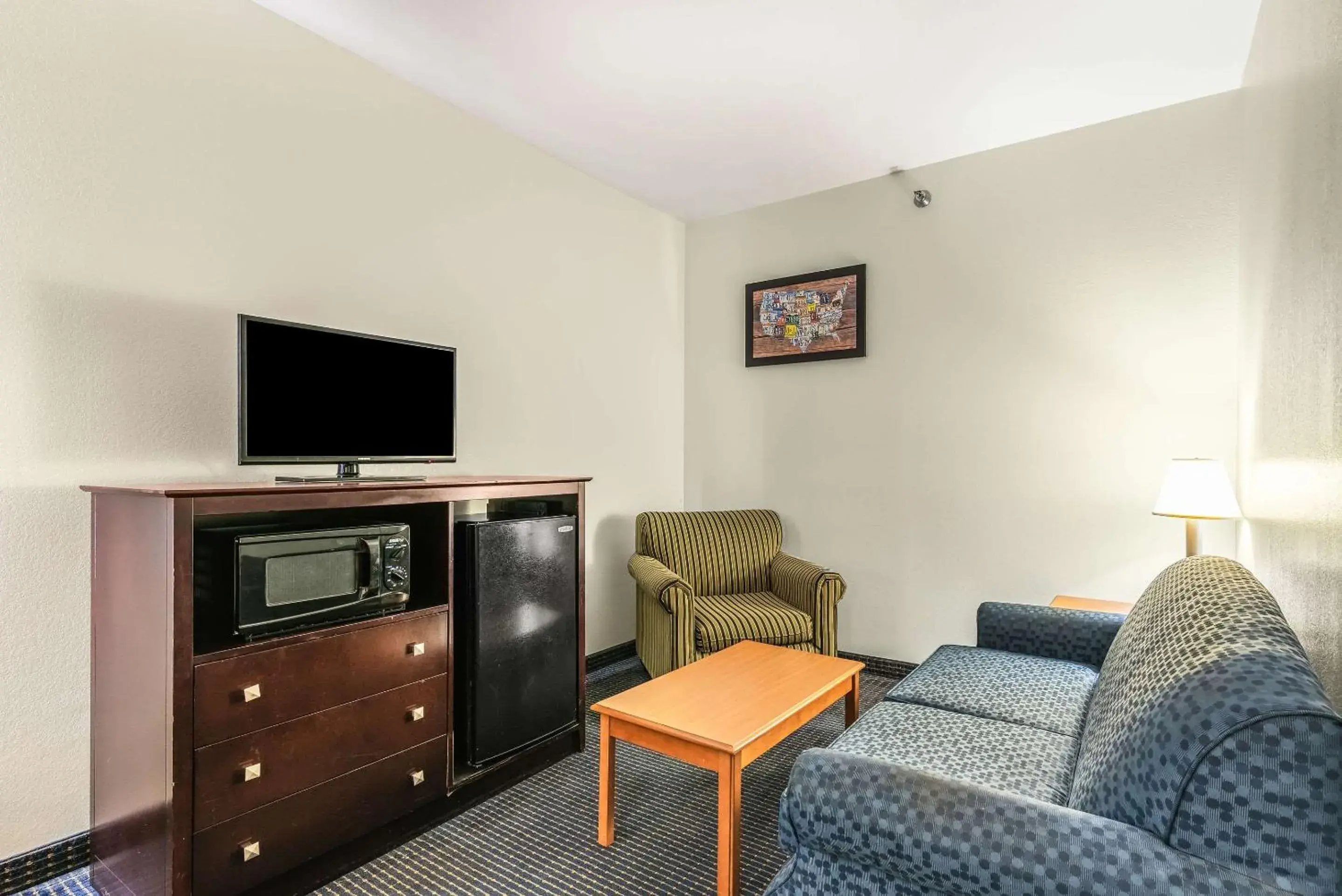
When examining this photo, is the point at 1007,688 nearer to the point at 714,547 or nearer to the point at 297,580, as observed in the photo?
the point at 714,547

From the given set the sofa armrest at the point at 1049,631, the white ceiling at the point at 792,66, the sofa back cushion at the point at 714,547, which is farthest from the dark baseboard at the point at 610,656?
the white ceiling at the point at 792,66

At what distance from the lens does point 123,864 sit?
6.14 ft

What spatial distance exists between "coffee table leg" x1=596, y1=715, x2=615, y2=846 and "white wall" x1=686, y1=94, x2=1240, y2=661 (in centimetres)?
212

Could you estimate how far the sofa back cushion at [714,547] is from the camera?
3766 mm

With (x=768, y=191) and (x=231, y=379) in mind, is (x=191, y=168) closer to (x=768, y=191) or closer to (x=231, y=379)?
(x=231, y=379)

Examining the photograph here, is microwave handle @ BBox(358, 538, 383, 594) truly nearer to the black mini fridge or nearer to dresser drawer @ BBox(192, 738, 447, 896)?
the black mini fridge

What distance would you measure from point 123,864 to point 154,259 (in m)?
1.74

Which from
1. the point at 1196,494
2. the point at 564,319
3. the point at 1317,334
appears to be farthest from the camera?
the point at 564,319

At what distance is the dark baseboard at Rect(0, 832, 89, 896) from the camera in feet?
6.26

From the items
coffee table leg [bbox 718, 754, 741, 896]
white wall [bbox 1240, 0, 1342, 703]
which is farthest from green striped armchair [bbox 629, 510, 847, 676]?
white wall [bbox 1240, 0, 1342, 703]

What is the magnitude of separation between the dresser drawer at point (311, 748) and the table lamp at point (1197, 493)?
2692 millimetres

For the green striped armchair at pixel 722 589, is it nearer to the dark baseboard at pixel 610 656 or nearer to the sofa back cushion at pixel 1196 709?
the dark baseboard at pixel 610 656

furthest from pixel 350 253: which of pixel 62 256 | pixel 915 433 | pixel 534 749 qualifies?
pixel 915 433

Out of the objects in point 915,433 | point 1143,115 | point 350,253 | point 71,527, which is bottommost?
point 71,527
